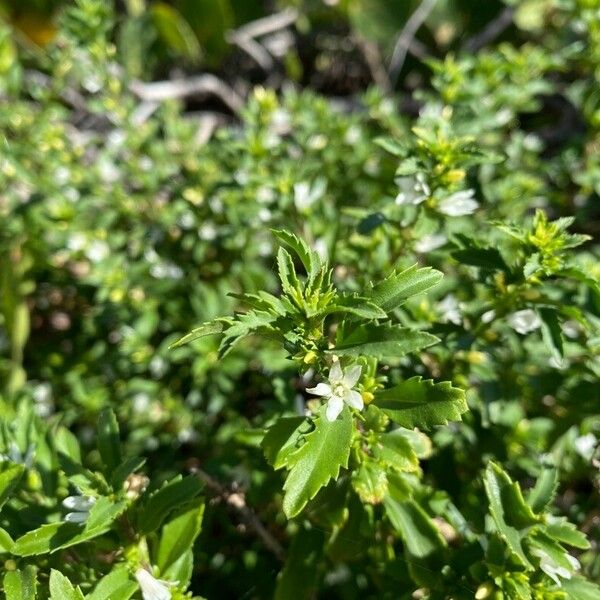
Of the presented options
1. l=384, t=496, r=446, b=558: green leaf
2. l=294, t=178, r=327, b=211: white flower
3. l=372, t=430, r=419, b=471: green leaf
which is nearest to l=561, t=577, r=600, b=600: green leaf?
l=384, t=496, r=446, b=558: green leaf

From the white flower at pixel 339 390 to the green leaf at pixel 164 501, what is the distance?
1.34 ft

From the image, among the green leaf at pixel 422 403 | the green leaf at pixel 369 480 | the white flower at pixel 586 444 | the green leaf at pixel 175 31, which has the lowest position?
the white flower at pixel 586 444

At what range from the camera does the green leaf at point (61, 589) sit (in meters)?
1.35

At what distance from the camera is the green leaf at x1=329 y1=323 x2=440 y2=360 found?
132 cm

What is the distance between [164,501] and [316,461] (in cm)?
44

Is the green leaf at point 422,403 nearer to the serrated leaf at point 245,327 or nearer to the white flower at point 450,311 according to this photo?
the serrated leaf at point 245,327

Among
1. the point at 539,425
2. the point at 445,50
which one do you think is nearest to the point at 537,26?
the point at 445,50

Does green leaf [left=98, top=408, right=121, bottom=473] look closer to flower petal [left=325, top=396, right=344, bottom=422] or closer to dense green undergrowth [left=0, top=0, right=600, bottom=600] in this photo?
dense green undergrowth [left=0, top=0, right=600, bottom=600]

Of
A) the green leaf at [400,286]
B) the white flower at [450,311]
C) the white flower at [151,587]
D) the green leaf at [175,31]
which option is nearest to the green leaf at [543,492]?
the white flower at [450,311]

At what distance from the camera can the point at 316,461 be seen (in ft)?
4.34

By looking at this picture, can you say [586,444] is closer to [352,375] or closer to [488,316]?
[488,316]

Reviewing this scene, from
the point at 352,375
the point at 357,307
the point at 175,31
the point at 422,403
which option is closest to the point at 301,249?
the point at 357,307

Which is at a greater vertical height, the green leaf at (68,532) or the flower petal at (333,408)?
the flower petal at (333,408)

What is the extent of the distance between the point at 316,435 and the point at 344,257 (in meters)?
0.89
